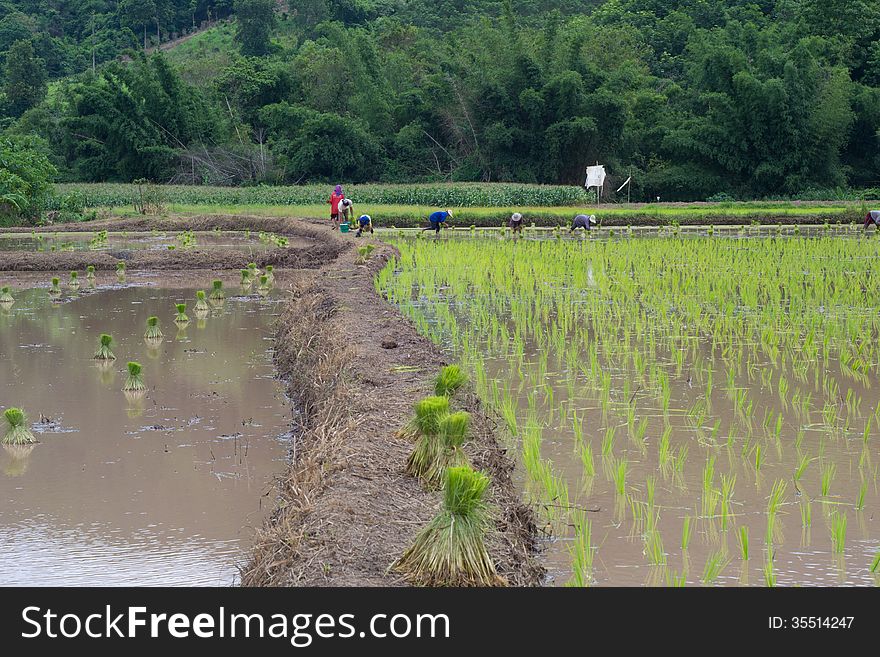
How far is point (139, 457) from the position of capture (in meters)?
5.07

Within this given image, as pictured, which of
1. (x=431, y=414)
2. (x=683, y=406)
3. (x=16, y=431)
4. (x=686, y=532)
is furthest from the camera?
(x=683, y=406)

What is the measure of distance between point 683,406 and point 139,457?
2877 millimetres

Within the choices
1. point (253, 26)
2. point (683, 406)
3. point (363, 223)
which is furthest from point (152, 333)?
point (253, 26)

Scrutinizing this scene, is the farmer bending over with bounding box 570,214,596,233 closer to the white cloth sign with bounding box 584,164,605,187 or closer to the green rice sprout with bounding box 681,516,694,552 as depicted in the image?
the white cloth sign with bounding box 584,164,605,187

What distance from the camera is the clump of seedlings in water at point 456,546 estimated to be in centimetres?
300

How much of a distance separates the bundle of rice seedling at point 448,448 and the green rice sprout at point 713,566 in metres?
0.93

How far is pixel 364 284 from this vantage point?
10195 millimetres

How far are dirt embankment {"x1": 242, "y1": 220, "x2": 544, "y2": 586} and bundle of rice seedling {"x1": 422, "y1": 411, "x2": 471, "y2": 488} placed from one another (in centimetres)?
8

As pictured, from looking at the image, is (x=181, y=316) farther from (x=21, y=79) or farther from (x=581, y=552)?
(x=21, y=79)

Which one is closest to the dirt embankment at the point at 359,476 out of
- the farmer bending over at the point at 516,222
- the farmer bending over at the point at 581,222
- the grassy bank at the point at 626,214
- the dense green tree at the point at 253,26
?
the farmer bending over at the point at 516,222

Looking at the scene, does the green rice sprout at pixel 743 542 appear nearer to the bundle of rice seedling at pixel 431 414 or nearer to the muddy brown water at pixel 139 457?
the bundle of rice seedling at pixel 431 414

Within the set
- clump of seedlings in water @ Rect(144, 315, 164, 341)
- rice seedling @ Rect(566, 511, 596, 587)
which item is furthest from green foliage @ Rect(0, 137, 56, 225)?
rice seedling @ Rect(566, 511, 596, 587)

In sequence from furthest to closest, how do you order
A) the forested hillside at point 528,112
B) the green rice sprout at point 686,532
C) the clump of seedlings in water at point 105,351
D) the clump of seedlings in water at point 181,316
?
the forested hillside at point 528,112 < the clump of seedlings in water at point 181,316 < the clump of seedlings in water at point 105,351 < the green rice sprout at point 686,532

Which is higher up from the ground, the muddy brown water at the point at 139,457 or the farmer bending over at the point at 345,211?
the farmer bending over at the point at 345,211
